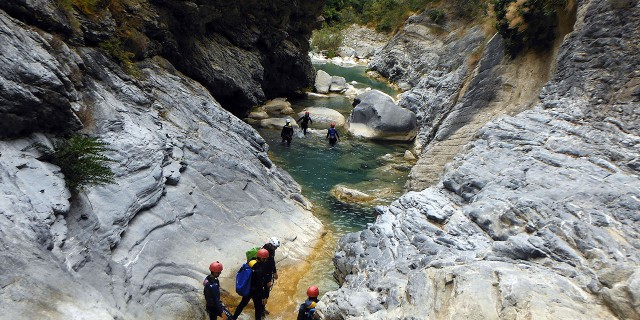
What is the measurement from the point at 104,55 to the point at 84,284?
9560 mm

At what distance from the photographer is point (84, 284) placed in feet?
28.8

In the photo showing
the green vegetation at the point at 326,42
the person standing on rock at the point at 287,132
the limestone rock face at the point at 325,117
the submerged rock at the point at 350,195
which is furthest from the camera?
the green vegetation at the point at 326,42

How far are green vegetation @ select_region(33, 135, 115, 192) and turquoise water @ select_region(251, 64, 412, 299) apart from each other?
18.9 ft

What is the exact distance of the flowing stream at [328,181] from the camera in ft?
42.2

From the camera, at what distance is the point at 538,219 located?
1043 centimetres

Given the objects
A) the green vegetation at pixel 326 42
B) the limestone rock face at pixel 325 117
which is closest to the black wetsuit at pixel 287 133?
the limestone rock face at pixel 325 117

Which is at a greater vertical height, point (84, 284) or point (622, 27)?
point (622, 27)

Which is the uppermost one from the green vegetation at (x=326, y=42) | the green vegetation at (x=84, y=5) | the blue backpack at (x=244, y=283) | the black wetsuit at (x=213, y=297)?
the green vegetation at (x=326, y=42)

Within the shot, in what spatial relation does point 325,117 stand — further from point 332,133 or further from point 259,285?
point 259,285

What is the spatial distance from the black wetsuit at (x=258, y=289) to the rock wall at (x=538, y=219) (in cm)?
137

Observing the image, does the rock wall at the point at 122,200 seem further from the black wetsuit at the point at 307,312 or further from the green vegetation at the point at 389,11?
the green vegetation at the point at 389,11

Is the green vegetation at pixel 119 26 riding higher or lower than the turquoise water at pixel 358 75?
lower

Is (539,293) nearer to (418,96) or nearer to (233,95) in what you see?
(233,95)

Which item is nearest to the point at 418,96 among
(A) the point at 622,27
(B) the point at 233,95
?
(B) the point at 233,95
